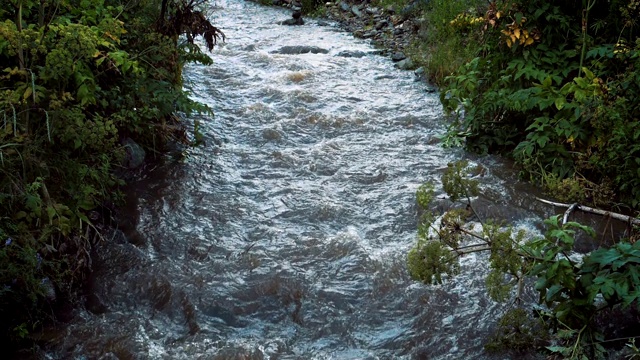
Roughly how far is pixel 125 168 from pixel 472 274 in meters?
3.12

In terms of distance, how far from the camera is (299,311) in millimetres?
Answer: 4152

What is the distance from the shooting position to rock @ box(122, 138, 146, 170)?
18.4 feet

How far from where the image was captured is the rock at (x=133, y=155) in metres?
5.62

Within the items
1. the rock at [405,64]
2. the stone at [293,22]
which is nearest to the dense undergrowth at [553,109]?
the rock at [405,64]

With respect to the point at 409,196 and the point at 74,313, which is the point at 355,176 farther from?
the point at 74,313

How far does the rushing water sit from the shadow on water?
12 mm

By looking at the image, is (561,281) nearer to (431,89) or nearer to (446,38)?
(431,89)

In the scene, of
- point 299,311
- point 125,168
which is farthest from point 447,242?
point 125,168

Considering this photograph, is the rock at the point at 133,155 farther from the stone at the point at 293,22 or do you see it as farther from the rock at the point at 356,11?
the rock at the point at 356,11

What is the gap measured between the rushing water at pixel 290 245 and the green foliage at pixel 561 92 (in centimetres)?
39

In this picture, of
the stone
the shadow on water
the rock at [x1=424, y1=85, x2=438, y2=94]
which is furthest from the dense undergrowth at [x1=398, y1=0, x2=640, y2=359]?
the stone

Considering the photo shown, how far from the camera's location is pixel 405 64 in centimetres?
925

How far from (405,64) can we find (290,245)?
5.11 m

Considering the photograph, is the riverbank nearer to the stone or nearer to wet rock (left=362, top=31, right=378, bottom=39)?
wet rock (left=362, top=31, right=378, bottom=39)
